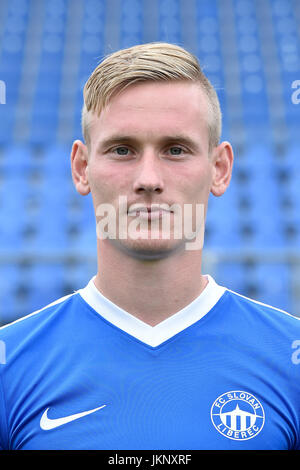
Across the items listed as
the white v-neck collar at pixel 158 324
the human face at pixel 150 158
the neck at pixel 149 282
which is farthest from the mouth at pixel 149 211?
the white v-neck collar at pixel 158 324

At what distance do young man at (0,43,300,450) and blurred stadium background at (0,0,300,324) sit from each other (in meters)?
3.36

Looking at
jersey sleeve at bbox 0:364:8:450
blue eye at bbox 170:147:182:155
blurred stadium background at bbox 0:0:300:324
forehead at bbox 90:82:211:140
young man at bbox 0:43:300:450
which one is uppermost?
blurred stadium background at bbox 0:0:300:324

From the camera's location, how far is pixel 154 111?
1688 mm

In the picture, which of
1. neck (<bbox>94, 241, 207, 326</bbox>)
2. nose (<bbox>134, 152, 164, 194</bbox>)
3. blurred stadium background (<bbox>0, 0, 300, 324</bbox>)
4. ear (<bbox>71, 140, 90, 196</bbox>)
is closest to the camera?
nose (<bbox>134, 152, 164, 194</bbox>)

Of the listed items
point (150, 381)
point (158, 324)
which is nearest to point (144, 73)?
point (158, 324)

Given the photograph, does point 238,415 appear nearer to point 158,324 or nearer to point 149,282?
point 158,324

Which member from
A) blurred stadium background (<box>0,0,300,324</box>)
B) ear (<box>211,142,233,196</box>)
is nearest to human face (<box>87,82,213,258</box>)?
ear (<box>211,142,233,196</box>)

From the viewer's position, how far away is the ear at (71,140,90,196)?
1.84 meters

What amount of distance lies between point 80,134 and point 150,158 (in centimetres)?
865

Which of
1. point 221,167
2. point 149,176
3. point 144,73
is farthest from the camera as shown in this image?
point 221,167

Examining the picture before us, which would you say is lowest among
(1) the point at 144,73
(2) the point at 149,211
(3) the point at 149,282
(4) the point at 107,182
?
(3) the point at 149,282

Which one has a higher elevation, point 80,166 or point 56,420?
point 80,166

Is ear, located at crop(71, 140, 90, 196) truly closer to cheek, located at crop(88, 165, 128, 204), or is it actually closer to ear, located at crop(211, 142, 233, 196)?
cheek, located at crop(88, 165, 128, 204)

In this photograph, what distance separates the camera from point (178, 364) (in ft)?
5.72
